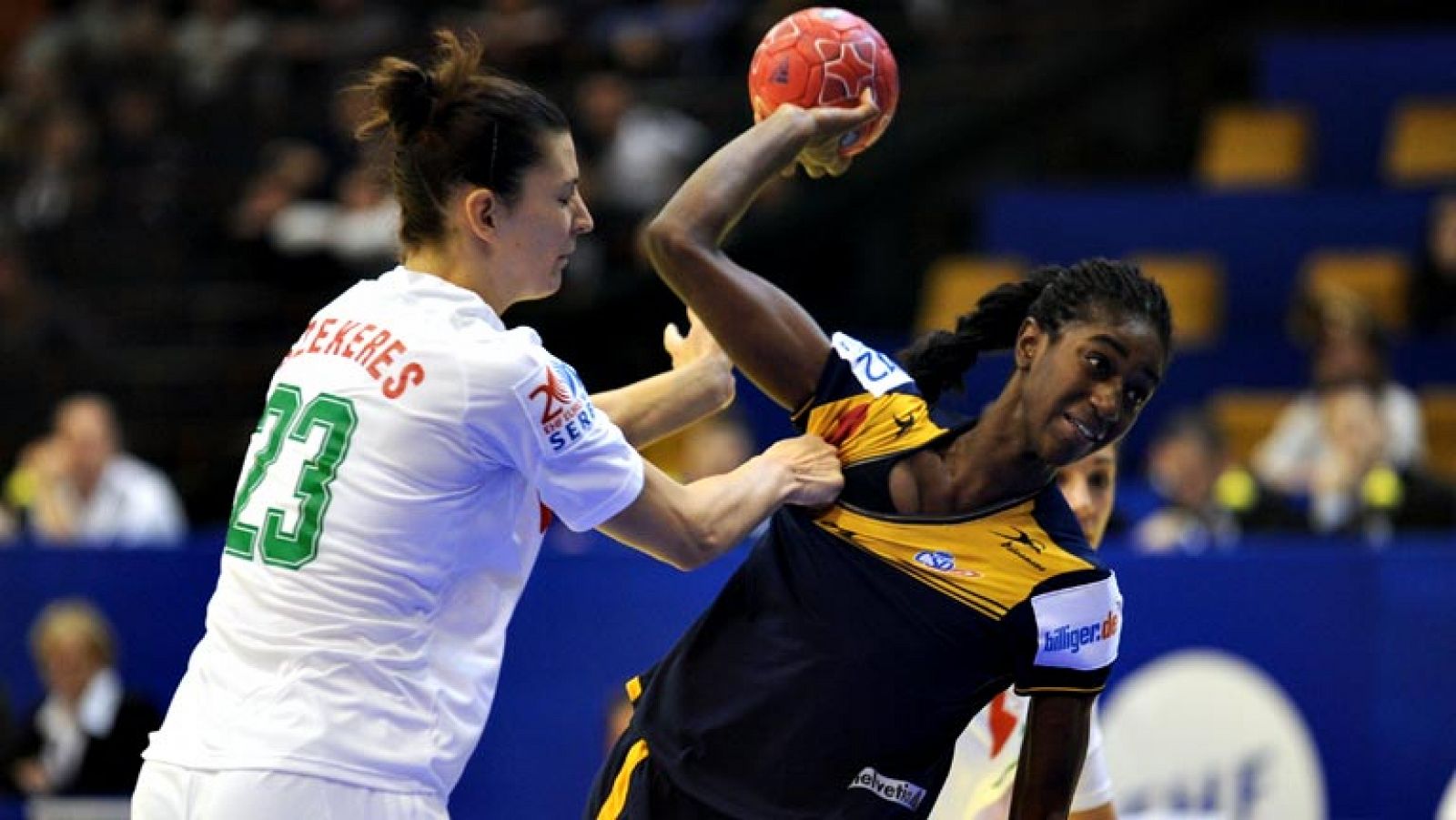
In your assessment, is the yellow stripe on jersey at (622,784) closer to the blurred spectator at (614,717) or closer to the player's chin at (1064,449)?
the player's chin at (1064,449)

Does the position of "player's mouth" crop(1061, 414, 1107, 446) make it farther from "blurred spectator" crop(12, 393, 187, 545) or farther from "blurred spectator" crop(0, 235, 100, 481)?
"blurred spectator" crop(0, 235, 100, 481)

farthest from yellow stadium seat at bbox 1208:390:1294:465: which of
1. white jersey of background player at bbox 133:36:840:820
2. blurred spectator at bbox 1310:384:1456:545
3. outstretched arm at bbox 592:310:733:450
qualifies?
white jersey of background player at bbox 133:36:840:820

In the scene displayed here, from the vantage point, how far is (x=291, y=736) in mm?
3320

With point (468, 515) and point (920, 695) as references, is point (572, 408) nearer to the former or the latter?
point (468, 515)

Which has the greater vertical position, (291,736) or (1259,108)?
(291,736)

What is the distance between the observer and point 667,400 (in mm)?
4227

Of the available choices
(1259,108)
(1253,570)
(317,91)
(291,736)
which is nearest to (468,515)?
(291,736)

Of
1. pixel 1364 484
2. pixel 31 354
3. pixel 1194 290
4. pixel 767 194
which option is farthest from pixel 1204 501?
pixel 31 354

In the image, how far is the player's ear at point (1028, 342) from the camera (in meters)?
3.96

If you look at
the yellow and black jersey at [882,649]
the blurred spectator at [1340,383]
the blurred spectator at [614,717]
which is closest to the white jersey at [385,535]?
the yellow and black jersey at [882,649]

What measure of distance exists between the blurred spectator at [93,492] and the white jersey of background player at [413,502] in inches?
256

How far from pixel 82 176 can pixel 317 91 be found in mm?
1679

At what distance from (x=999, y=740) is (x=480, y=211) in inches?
75.1

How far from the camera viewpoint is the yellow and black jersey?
393 centimetres
